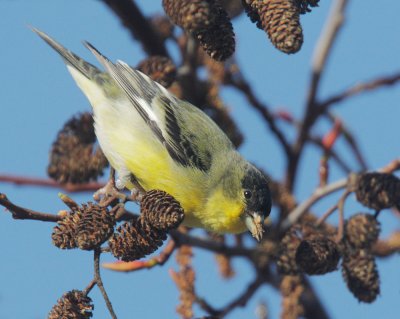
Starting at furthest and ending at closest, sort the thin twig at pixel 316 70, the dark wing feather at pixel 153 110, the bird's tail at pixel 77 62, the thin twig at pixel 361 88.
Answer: the bird's tail at pixel 77 62, the dark wing feather at pixel 153 110, the thin twig at pixel 316 70, the thin twig at pixel 361 88

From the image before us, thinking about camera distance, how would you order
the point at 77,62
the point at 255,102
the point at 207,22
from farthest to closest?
the point at 77,62 < the point at 255,102 < the point at 207,22

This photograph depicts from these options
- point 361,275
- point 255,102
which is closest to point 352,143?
point 255,102

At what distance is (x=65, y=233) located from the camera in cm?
237

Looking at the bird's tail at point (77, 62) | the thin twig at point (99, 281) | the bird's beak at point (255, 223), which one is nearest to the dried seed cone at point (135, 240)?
the thin twig at point (99, 281)

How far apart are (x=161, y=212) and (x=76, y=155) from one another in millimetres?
929

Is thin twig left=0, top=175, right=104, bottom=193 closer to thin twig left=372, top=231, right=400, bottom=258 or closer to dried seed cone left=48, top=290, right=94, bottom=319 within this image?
dried seed cone left=48, top=290, right=94, bottom=319

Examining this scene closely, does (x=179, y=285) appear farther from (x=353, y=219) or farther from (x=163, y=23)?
(x=163, y=23)

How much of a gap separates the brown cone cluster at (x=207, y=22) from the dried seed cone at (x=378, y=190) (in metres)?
1.00

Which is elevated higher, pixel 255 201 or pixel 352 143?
pixel 352 143

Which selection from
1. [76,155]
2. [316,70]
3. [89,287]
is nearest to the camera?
[89,287]

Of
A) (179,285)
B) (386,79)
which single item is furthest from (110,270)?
(386,79)

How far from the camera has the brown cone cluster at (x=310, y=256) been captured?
287 cm

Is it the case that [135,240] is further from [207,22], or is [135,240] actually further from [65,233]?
[207,22]

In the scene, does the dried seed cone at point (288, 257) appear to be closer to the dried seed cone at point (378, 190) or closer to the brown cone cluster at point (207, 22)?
the dried seed cone at point (378, 190)
